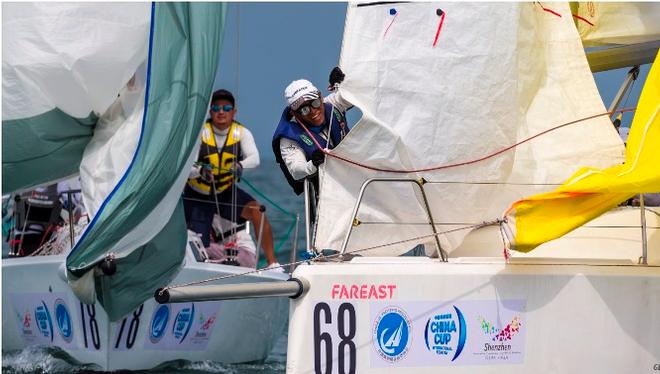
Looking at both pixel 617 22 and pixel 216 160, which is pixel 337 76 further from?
pixel 216 160

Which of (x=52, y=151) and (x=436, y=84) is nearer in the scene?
(x=436, y=84)

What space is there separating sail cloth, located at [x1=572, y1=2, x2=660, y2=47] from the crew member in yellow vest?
3.66 metres

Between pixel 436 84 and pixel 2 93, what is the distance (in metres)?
3.90

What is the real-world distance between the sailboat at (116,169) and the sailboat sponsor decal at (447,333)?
A: 2.97 meters

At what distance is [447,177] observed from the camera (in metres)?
6.55

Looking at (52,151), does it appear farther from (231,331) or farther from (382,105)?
(382,105)

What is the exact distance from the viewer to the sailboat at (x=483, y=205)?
593 cm

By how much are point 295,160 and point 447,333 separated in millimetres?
1210

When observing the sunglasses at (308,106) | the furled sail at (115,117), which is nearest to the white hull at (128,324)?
the furled sail at (115,117)

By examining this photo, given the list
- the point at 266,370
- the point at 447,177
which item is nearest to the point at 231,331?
the point at 266,370

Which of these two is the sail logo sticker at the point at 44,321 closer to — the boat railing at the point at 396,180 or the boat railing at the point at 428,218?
the boat railing at the point at 428,218

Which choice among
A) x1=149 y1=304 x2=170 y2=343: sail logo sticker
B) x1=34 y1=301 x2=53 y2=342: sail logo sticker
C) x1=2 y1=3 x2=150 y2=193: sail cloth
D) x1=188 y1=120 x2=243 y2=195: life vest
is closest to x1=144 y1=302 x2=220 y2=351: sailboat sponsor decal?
x1=149 y1=304 x2=170 y2=343: sail logo sticker

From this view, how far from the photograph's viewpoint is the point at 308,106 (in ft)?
22.6

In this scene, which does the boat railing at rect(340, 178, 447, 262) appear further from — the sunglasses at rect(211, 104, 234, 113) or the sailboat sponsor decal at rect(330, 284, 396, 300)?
the sunglasses at rect(211, 104, 234, 113)
